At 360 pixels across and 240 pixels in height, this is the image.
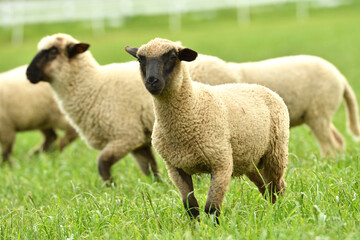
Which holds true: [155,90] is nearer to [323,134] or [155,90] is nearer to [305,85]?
[305,85]

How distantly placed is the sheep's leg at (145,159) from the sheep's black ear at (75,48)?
1.35m

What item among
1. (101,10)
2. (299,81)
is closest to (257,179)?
(299,81)

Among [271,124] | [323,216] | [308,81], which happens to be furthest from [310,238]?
[308,81]

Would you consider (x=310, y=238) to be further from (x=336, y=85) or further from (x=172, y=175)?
(x=336, y=85)

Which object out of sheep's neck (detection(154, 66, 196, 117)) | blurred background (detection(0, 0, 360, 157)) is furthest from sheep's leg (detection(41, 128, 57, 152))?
blurred background (detection(0, 0, 360, 157))

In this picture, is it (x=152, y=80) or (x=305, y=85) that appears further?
(x=305, y=85)

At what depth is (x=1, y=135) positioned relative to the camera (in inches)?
389

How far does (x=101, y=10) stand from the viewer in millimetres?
31391

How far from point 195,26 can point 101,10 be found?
17.8 ft

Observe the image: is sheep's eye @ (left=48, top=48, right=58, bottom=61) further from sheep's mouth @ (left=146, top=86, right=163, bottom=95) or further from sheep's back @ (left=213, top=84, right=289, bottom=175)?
sheep's mouth @ (left=146, top=86, right=163, bottom=95)

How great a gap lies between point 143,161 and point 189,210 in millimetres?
2830

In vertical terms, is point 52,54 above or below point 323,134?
above

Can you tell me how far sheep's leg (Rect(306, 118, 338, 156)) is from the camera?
7.40 m

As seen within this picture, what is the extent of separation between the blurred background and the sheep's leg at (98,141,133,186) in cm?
1384
